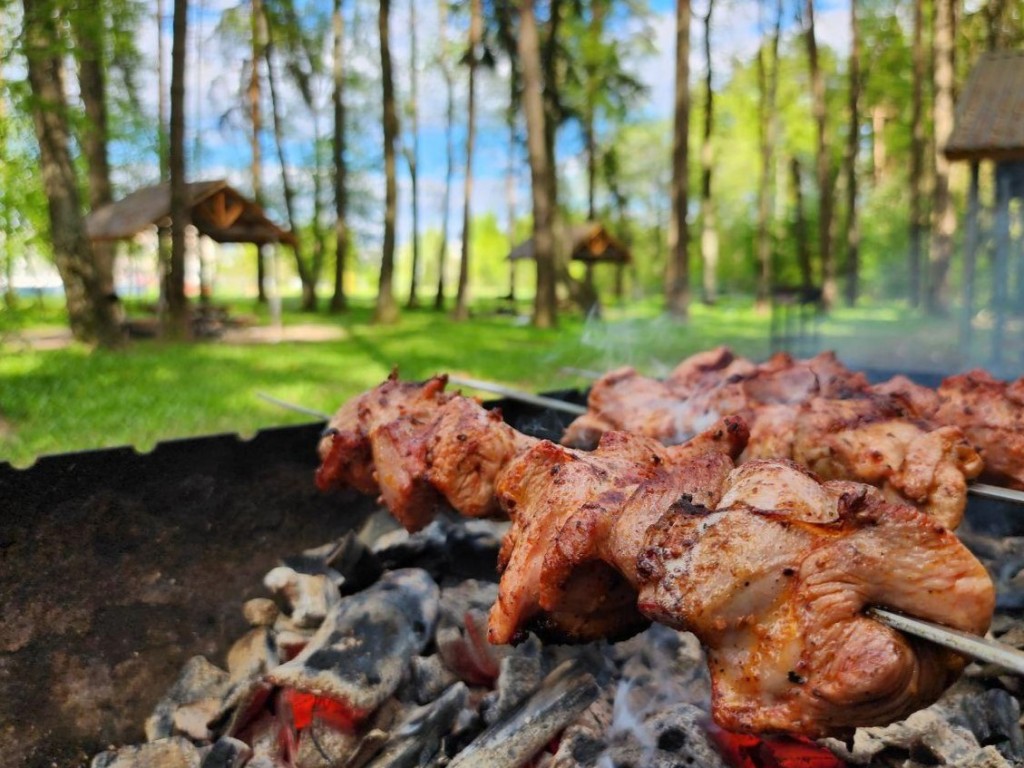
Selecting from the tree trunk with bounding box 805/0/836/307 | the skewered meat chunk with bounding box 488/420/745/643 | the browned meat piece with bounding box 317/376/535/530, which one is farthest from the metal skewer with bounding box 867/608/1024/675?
the tree trunk with bounding box 805/0/836/307

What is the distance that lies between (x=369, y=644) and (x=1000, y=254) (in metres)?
11.4

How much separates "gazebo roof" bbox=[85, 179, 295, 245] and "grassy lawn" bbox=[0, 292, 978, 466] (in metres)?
3.43

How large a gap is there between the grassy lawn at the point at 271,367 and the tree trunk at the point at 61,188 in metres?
0.37

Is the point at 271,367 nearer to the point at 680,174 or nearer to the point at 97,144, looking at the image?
the point at 680,174

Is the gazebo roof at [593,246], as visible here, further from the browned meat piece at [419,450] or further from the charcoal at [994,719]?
the charcoal at [994,719]

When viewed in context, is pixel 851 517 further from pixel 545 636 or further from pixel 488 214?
pixel 488 214

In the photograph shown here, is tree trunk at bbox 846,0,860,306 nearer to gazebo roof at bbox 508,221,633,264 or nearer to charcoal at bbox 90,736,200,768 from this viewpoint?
gazebo roof at bbox 508,221,633,264

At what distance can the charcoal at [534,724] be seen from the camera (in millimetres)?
2338

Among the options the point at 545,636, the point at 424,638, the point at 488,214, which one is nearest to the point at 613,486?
the point at 545,636

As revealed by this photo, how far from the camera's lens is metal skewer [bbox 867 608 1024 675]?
125 centimetres

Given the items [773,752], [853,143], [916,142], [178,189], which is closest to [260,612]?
[773,752]

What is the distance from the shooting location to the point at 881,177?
42844 mm

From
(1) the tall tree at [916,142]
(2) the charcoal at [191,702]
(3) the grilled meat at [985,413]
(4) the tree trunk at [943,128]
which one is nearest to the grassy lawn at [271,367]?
(2) the charcoal at [191,702]

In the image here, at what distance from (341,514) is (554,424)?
3.97 ft
